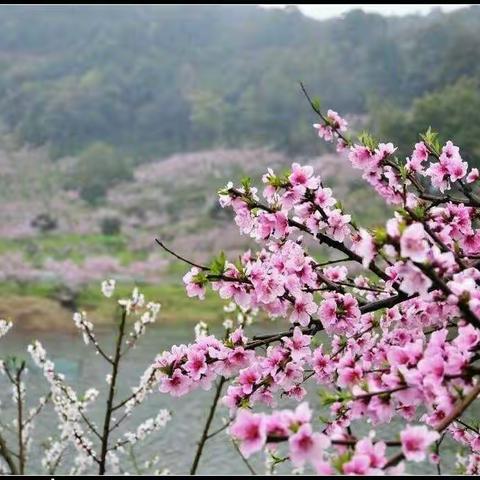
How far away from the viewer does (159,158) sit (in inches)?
1813

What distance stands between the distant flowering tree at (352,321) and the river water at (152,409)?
172 inches

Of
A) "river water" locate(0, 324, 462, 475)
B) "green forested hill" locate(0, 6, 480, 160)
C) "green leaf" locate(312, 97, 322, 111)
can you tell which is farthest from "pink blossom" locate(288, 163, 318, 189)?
"green forested hill" locate(0, 6, 480, 160)

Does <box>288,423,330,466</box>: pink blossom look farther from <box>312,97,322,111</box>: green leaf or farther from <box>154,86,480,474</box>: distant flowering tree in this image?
<box>312,97,322,111</box>: green leaf

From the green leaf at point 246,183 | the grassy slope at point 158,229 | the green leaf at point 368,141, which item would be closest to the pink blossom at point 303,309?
the green leaf at point 246,183

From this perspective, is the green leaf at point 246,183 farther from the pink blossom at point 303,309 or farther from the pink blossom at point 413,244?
the pink blossom at point 413,244

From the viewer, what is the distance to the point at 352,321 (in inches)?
97.3

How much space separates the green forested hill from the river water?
1047 inches

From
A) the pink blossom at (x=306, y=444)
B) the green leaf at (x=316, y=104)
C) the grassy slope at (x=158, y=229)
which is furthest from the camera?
the grassy slope at (x=158, y=229)

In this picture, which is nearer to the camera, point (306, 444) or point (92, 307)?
point (306, 444)

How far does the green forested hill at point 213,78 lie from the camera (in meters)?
42.7

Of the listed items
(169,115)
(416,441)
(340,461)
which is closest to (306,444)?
(340,461)

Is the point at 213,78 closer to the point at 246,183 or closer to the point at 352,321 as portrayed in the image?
the point at 246,183

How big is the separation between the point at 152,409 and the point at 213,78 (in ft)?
147

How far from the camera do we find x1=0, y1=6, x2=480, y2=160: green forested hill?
42.7 m
